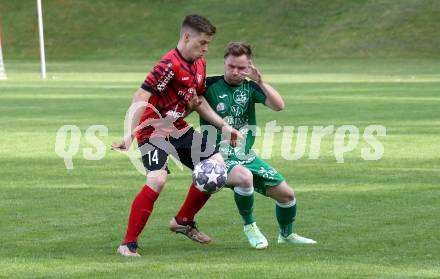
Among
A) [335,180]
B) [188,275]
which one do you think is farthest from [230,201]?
[188,275]

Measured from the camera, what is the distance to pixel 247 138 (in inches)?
411

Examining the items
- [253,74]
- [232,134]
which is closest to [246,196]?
[232,134]

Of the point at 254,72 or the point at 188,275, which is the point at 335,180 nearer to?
the point at 254,72

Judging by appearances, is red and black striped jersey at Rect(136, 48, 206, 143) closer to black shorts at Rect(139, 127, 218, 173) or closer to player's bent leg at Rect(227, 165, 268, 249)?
black shorts at Rect(139, 127, 218, 173)

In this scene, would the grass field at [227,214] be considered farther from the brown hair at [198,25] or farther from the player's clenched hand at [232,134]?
the brown hair at [198,25]

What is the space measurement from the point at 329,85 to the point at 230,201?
26943mm

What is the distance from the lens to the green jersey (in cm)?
1038

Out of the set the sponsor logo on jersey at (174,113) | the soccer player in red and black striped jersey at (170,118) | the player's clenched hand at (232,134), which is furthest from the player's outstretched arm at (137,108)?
the player's clenched hand at (232,134)

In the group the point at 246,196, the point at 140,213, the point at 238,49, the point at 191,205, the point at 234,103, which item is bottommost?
the point at 140,213

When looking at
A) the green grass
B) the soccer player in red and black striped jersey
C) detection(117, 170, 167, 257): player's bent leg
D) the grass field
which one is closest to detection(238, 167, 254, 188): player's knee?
the soccer player in red and black striped jersey

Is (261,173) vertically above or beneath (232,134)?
beneath

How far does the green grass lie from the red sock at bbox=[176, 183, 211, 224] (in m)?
60.3

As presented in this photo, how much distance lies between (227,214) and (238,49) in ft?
8.40

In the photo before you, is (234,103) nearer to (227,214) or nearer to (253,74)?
(253,74)
